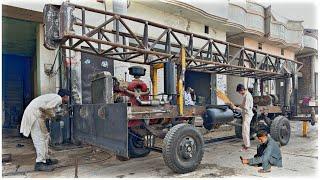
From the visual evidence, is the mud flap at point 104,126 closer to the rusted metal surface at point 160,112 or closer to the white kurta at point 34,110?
the rusted metal surface at point 160,112

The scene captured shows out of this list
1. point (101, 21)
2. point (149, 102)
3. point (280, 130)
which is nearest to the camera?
point (149, 102)

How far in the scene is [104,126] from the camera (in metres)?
5.56

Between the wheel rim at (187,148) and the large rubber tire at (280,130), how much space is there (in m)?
3.76

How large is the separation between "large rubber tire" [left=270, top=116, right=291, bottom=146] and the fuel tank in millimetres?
2073

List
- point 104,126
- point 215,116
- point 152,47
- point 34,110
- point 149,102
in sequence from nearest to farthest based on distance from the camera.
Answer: point 104,126 → point 149,102 → point 152,47 → point 34,110 → point 215,116

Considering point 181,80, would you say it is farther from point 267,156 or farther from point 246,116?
point 246,116

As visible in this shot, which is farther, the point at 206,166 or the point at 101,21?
the point at 101,21

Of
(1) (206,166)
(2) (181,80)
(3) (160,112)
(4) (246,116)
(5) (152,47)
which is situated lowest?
(1) (206,166)

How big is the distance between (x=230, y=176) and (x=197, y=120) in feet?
5.96

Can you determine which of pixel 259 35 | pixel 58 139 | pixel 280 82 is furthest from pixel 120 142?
pixel 259 35

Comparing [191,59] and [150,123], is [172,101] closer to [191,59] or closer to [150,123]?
[150,123]

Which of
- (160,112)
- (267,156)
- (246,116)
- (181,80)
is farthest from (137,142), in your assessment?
(246,116)

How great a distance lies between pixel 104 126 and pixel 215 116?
107 inches

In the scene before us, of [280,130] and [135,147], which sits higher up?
[280,130]
